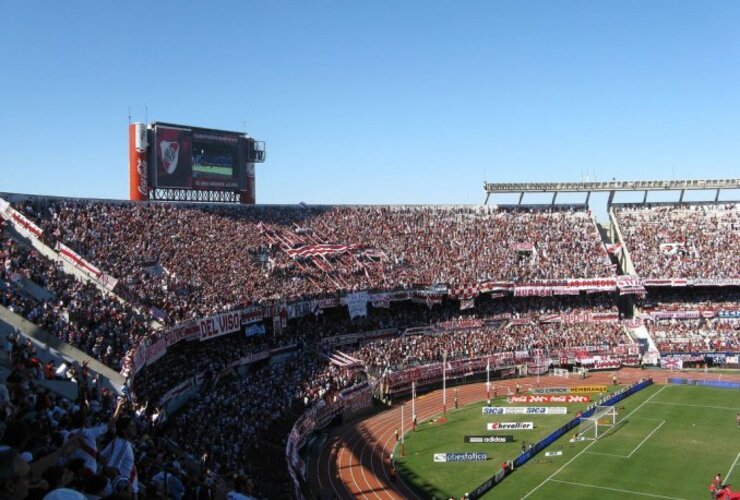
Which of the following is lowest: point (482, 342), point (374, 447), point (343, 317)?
point (374, 447)

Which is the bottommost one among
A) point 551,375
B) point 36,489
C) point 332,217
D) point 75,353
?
point 551,375

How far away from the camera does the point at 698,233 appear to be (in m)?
70.7

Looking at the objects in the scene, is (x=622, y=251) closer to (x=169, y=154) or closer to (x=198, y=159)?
(x=198, y=159)

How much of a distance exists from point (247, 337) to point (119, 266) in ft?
30.3

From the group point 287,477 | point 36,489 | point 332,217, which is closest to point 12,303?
point 287,477

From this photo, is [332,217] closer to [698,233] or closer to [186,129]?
[186,129]

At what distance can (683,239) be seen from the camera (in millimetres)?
69750

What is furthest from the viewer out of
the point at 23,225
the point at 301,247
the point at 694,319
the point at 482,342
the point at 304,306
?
the point at 694,319

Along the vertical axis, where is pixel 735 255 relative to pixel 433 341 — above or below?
above

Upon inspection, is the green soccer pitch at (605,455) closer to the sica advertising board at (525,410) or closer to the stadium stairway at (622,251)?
the sica advertising board at (525,410)

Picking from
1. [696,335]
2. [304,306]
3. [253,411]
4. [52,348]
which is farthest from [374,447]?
[696,335]

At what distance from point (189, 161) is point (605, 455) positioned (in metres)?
37.4

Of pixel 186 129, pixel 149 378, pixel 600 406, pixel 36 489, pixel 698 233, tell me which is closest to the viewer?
pixel 36 489

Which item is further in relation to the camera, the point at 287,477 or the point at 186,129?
the point at 186,129
